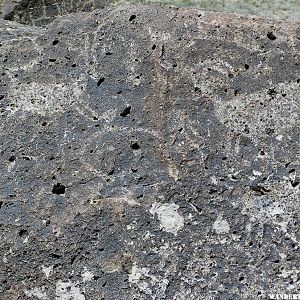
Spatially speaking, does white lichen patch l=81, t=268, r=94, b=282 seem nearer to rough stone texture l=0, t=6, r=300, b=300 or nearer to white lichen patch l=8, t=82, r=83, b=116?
rough stone texture l=0, t=6, r=300, b=300

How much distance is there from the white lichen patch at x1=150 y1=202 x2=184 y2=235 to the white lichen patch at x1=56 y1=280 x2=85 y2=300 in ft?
0.80

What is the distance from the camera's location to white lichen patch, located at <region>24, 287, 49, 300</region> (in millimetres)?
1483

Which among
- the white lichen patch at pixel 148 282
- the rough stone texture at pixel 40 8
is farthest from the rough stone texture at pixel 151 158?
the rough stone texture at pixel 40 8

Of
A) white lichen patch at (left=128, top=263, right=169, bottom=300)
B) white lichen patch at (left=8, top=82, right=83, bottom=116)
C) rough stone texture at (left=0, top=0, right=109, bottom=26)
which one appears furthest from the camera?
rough stone texture at (left=0, top=0, right=109, bottom=26)

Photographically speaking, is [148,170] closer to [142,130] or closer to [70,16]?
[142,130]

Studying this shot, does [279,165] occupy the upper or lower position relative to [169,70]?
lower

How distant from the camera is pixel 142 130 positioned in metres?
1.62

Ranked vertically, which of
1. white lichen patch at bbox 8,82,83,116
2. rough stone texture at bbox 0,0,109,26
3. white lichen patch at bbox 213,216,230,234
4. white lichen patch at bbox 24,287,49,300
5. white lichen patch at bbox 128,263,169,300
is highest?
white lichen patch at bbox 8,82,83,116

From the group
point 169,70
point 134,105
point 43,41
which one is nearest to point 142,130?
point 134,105

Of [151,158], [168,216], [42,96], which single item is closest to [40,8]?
[42,96]

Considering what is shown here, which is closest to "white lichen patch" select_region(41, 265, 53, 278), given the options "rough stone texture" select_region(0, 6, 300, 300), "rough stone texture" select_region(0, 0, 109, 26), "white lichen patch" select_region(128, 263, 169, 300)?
"rough stone texture" select_region(0, 6, 300, 300)

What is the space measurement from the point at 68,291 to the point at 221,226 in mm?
386

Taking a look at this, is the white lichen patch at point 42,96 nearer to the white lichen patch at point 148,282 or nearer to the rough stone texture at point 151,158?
the rough stone texture at point 151,158

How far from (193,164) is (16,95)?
0.53 meters
